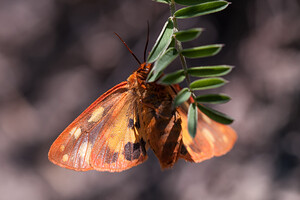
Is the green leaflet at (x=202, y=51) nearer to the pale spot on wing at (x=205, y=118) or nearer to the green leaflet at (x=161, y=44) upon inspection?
the green leaflet at (x=161, y=44)

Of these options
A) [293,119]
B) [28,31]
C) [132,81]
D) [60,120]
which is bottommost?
[293,119]

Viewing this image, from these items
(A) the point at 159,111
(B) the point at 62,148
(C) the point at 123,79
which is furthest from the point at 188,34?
(C) the point at 123,79

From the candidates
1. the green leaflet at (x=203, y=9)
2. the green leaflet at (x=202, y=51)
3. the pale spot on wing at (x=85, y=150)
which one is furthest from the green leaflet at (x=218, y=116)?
the pale spot on wing at (x=85, y=150)

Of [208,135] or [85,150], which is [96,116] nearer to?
[85,150]

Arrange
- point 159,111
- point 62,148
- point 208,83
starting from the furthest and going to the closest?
point 62,148
point 159,111
point 208,83

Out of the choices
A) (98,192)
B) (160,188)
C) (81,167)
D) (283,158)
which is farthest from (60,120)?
(283,158)

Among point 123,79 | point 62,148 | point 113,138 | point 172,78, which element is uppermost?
point 172,78

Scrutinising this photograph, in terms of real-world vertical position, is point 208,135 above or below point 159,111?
below

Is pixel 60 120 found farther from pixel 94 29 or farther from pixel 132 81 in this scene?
pixel 132 81
